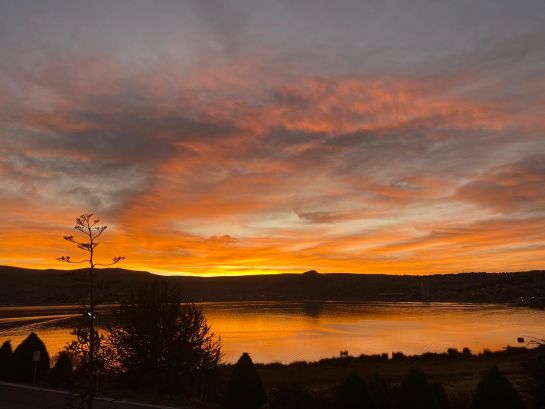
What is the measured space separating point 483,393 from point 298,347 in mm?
64817

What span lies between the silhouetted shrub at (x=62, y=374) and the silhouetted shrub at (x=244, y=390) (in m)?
12.1

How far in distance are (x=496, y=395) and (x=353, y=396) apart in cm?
508

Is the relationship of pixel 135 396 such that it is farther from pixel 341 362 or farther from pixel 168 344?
pixel 341 362

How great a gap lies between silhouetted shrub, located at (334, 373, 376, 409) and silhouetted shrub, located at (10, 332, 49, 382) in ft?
62.3

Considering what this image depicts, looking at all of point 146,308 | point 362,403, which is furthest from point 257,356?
point 362,403

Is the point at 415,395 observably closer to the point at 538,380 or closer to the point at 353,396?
the point at 353,396

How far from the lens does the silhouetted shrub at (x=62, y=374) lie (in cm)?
2831

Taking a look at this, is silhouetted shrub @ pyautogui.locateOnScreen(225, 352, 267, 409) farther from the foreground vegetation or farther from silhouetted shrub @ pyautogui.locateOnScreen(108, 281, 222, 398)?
silhouetted shrub @ pyautogui.locateOnScreen(108, 281, 222, 398)

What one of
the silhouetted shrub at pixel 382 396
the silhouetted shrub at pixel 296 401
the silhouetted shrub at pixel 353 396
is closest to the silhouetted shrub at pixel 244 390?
the silhouetted shrub at pixel 296 401

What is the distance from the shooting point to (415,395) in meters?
17.5

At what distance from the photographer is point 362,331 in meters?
108

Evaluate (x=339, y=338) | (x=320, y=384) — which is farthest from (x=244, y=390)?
(x=339, y=338)

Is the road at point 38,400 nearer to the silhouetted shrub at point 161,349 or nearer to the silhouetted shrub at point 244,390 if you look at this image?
the silhouetted shrub at point 244,390

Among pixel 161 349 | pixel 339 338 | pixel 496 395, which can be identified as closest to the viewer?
pixel 496 395
